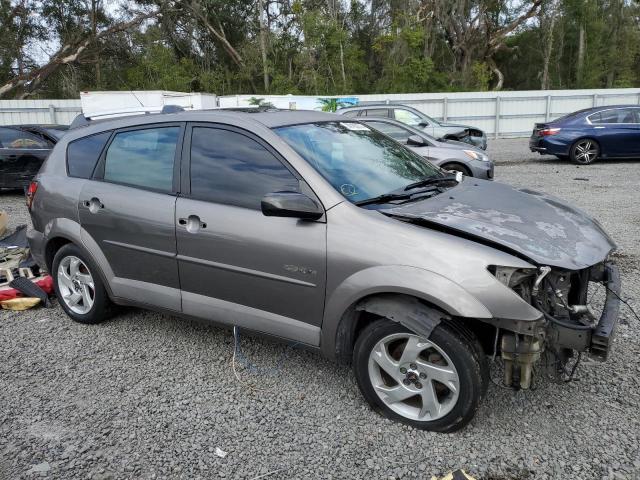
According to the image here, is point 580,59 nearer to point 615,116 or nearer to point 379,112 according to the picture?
point 615,116

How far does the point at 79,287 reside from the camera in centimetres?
447

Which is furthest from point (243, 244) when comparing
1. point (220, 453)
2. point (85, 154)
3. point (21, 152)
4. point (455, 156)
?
point (21, 152)

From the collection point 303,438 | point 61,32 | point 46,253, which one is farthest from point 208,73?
point 303,438

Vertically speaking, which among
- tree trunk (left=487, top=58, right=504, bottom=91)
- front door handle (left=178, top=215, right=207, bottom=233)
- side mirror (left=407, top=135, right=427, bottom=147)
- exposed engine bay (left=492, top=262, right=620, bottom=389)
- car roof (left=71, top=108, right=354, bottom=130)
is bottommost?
exposed engine bay (left=492, top=262, right=620, bottom=389)

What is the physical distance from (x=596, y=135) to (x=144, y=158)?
42.3 ft

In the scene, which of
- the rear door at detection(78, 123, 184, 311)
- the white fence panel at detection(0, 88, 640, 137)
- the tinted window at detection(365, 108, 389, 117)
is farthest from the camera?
the white fence panel at detection(0, 88, 640, 137)

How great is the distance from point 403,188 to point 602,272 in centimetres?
134

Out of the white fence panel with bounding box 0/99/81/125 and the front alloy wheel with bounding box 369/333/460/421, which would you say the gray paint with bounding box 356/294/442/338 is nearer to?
the front alloy wheel with bounding box 369/333/460/421

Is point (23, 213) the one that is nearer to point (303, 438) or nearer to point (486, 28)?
point (303, 438)

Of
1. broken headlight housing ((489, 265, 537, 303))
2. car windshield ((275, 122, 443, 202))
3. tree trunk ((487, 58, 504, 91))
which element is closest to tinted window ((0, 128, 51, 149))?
car windshield ((275, 122, 443, 202))

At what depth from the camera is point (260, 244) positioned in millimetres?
3203

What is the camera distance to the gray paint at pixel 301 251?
2699mm

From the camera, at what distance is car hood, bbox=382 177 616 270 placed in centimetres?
280

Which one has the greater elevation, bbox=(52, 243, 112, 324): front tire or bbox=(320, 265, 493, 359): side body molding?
bbox=(320, 265, 493, 359): side body molding
